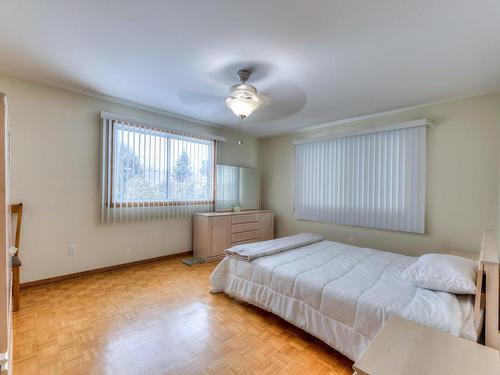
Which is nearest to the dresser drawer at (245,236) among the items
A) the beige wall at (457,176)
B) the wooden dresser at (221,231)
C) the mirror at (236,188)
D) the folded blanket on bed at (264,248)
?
the wooden dresser at (221,231)

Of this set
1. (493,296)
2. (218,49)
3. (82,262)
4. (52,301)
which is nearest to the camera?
(493,296)

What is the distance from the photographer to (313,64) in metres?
2.30

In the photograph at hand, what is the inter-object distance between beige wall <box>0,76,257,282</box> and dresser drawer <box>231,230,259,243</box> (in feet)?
5.22

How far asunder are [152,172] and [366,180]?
133 inches

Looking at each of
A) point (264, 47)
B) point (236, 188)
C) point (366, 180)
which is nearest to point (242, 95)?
point (264, 47)

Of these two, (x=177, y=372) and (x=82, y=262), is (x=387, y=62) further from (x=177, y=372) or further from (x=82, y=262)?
(x=82, y=262)

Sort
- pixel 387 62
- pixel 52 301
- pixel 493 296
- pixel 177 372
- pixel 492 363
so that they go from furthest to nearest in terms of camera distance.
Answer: pixel 52 301 < pixel 387 62 < pixel 177 372 < pixel 493 296 < pixel 492 363

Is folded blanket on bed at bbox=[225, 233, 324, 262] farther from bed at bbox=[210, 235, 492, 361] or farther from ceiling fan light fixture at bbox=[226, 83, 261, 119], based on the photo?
ceiling fan light fixture at bbox=[226, 83, 261, 119]

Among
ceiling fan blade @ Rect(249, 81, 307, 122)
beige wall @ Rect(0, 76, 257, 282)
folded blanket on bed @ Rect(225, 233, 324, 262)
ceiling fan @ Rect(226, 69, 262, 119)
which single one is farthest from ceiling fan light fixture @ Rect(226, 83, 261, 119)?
beige wall @ Rect(0, 76, 257, 282)

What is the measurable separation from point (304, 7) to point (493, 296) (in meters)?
2.08

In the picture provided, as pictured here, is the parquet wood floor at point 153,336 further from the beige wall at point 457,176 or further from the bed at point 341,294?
the beige wall at point 457,176

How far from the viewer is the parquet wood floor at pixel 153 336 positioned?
1.61 m

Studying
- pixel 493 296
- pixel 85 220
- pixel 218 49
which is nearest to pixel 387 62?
pixel 218 49

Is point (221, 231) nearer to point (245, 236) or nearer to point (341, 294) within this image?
point (245, 236)
